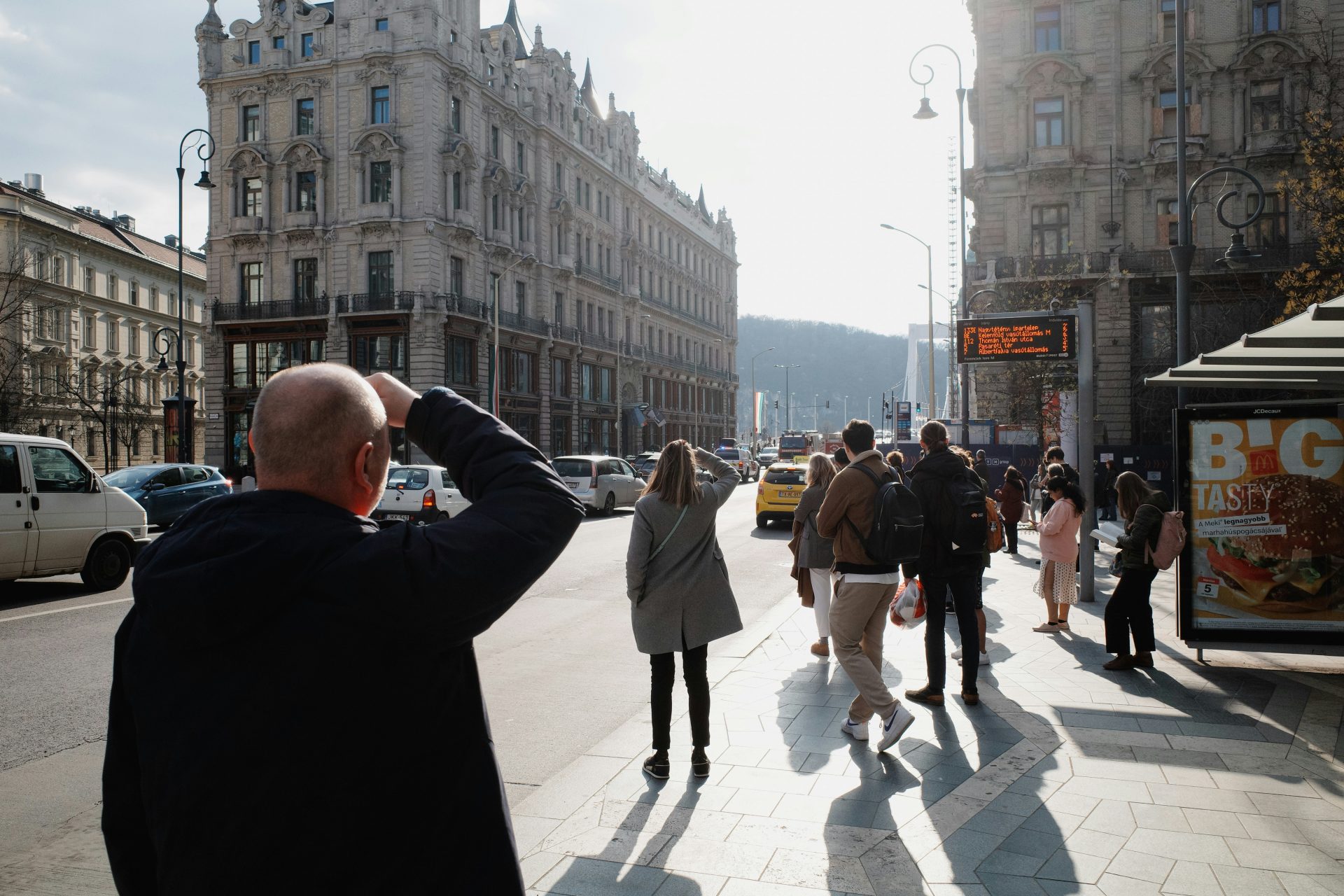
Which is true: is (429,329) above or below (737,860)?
above

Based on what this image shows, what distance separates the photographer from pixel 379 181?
44.3m

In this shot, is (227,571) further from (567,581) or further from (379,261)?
(379,261)

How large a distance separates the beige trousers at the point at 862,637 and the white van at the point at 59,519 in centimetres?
907

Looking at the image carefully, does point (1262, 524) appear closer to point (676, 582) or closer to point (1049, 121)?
point (676, 582)

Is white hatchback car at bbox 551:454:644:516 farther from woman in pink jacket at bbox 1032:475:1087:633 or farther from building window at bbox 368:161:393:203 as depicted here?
building window at bbox 368:161:393:203

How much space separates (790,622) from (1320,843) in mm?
6199

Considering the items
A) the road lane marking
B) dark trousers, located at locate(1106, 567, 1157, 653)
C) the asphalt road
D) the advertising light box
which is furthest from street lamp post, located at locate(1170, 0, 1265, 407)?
the road lane marking

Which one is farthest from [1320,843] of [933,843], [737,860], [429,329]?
[429,329]

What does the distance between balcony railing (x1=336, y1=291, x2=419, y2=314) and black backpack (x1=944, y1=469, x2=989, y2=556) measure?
39.5 metres

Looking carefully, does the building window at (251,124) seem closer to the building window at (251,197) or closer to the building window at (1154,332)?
the building window at (251,197)

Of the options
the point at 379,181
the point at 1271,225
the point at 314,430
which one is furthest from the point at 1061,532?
the point at 379,181

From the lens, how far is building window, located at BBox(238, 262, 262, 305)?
46156 millimetres

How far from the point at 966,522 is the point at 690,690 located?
2.36 metres

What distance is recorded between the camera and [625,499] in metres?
28.4
